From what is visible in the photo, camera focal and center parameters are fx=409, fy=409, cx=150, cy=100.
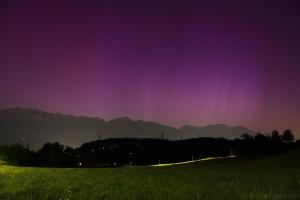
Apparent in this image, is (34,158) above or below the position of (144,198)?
above

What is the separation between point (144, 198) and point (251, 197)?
3970mm

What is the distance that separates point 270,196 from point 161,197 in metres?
4.09

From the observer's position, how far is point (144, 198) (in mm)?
15367

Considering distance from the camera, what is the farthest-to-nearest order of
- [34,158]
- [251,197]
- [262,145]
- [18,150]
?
[262,145] < [34,158] < [18,150] < [251,197]

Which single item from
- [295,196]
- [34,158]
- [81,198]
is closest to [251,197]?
[295,196]

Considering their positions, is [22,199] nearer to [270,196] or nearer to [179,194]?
[179,194]

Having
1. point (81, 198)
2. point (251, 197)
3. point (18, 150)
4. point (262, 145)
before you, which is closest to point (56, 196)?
point (81, 198)

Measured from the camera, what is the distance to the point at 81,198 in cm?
1573

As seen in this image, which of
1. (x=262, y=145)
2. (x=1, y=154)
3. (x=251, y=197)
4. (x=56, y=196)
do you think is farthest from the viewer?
(x=262, y=145)

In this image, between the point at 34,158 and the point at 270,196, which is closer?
the point at 270,196

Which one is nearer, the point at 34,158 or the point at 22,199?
the point at 22,199

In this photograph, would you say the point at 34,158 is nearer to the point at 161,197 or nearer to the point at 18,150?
the point at 18,150

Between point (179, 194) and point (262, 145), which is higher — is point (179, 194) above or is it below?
below

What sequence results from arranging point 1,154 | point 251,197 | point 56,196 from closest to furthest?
point 251,197 → point 56,196 → point 1,154
